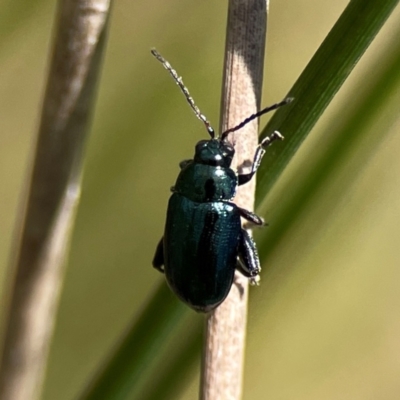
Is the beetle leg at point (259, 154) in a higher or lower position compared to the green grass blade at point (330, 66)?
lower

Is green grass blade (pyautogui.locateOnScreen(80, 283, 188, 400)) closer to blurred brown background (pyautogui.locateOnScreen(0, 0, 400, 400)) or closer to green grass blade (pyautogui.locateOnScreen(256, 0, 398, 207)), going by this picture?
green grass blade (pyautogui.locateOnScreen(256, 0, 398, 207))

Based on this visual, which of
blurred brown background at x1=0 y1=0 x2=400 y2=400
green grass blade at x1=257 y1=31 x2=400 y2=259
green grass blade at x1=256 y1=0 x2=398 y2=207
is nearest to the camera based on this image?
green grass blade at x1=256 y1=0 x2=398 y2=207

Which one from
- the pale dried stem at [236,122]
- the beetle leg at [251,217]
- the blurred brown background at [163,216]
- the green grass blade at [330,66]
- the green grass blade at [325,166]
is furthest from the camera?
the blurred brown background at [163,216]

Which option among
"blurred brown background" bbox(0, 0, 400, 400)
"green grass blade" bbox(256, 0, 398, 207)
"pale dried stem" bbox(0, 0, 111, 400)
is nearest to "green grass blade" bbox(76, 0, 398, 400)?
"green grass blade" bbox(256, 0, 398, 207)

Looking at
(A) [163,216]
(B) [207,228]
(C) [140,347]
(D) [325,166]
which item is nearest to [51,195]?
(C) [140,347]

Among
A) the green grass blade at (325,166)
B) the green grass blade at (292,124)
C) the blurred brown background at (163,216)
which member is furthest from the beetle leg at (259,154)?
the blurred brown background at (163,216)

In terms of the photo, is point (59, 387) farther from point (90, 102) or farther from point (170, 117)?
point (90, 102)

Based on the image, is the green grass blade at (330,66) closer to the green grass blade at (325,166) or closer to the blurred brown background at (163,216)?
the green grass blade at (325,166)
